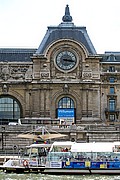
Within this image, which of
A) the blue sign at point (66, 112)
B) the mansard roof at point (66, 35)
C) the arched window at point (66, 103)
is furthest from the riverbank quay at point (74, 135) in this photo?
the mansard roof at point (66, 35)

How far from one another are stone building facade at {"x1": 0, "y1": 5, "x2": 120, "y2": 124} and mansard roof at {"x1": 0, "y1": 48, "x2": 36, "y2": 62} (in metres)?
1.65

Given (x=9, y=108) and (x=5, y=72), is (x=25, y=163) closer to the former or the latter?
(x=9, y=108)

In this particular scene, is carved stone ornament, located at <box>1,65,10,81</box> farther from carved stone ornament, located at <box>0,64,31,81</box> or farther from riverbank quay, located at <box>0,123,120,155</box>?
riverbank quay, located at <box>0,123,120,155</box>

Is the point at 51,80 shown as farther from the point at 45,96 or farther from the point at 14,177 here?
the point at 14,177

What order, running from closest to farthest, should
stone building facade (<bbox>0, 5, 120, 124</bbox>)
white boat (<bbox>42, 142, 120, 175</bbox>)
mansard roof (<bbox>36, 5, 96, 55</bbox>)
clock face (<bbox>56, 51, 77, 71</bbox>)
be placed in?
1. white boat (<bbox>42, 142, 120, 175</bbox>)
2. stone building facade (<bbox>0, 5, 120, 124</bbox>)
3. clock face (<bbox>56, 51, 77, 71</bbox>)
4. mansard roof (<bbox>36, 5, 96, 55</bbox>)

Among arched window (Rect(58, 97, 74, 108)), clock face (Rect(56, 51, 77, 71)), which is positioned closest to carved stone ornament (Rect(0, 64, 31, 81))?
clock face (Rect(56, 51, 77, 71))

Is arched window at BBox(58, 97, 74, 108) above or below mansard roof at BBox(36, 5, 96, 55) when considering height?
below

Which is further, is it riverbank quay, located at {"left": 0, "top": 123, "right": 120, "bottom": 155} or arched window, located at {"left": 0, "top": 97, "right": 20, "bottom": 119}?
arched window, located at {"left": 0, "top": 97, "right": 20, "bottom": 119}

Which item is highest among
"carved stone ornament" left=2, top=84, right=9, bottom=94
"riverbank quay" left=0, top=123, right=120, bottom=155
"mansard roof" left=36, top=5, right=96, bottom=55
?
"mansard roof" left=36, top=5, right=96, bottom=55

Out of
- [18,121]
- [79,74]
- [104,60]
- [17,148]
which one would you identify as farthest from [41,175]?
[104,60]

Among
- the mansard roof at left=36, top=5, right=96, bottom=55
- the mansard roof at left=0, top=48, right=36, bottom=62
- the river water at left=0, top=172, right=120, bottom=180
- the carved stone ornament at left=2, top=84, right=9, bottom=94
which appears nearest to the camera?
the river water at left=0, top=172, right=120, bottom=180

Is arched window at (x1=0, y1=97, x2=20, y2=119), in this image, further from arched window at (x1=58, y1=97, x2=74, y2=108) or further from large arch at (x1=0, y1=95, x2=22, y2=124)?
arched window at (x1=58, y1=97, x2=74, y2=108)

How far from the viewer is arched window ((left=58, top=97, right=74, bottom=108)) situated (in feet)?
256

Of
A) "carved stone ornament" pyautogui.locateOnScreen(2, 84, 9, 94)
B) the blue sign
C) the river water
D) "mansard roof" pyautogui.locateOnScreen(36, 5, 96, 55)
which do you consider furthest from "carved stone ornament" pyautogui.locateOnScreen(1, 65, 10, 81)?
the river water
